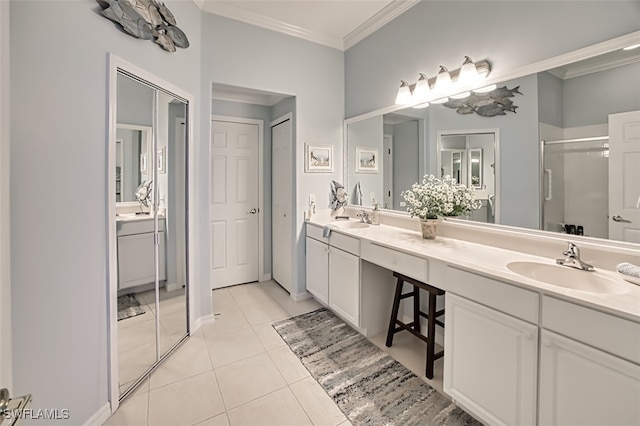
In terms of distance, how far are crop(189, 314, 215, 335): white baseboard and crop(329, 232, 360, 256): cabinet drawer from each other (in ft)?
4.34

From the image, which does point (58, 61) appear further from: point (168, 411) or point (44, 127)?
point (168, 411)

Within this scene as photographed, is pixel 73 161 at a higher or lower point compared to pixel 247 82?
lower

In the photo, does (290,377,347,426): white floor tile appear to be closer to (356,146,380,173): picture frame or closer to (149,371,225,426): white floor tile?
(149,371,225,426): white floor tile

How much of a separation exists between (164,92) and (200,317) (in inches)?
75.1

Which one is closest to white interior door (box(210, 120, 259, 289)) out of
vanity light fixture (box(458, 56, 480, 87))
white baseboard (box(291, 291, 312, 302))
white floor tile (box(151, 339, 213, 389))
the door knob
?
white baseboard (box(291, 291, 312, 302))

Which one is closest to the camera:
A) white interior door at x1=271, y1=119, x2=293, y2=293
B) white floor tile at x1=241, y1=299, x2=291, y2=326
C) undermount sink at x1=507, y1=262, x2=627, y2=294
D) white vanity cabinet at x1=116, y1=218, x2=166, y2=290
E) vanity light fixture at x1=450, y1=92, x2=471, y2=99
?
undermount sink at x1=507, y1=262, x2=627, y2=294

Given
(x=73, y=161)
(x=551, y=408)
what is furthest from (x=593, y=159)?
(x=73, y=161)

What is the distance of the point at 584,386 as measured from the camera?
1.12 meters

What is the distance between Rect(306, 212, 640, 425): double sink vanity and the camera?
3.47 ft

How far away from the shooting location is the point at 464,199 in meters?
2.09

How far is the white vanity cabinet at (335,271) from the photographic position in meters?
2.43

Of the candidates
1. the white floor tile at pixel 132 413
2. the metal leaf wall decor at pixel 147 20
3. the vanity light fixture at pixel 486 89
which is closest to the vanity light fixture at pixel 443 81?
the vanity light fixture at pixel 486 89

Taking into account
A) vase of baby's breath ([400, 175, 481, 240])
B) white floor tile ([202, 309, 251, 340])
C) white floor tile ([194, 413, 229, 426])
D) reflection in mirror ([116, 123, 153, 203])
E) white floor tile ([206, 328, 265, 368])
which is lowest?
white floor tile ([194, 413, 229, 426])

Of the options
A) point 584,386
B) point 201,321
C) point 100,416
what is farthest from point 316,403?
point 201,321
